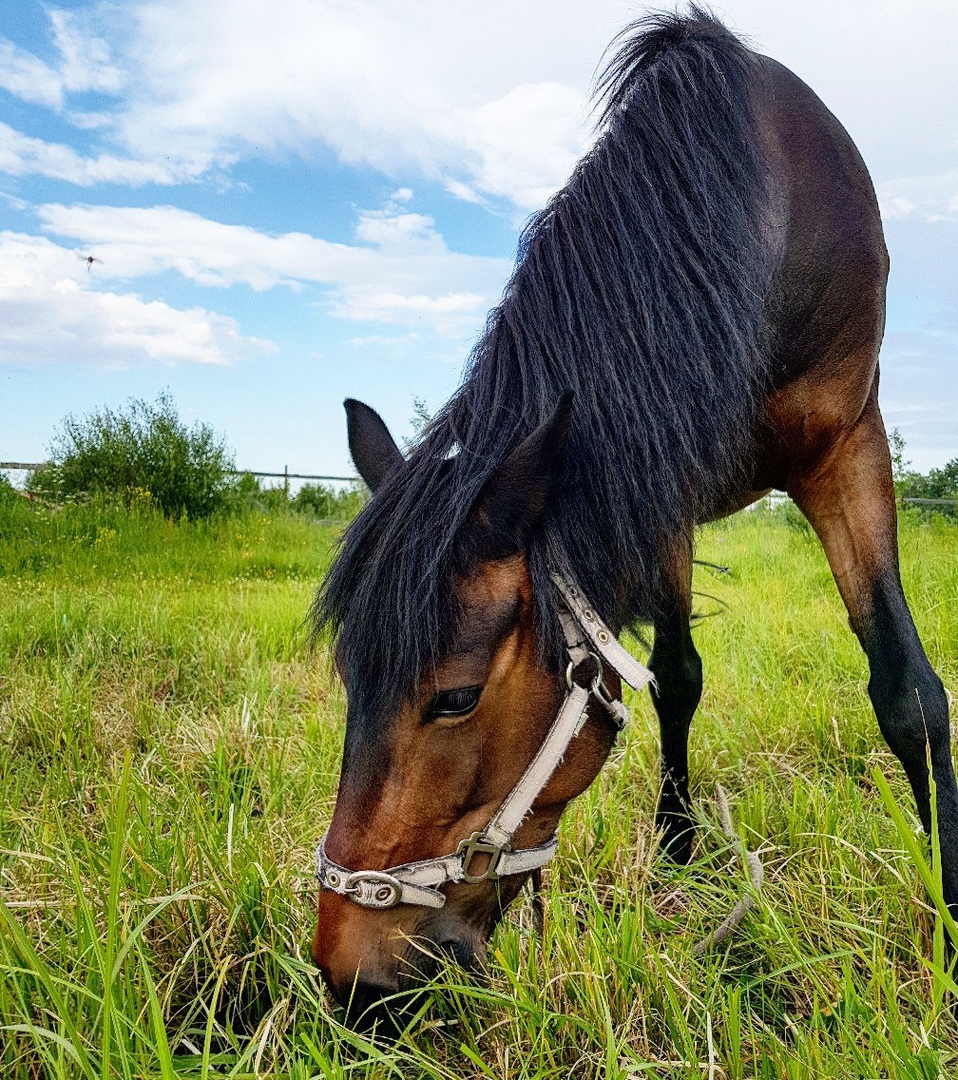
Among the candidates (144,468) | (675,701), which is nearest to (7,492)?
(144,468)

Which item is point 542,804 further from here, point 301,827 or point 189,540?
point 189,540

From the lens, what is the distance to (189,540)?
419 inches

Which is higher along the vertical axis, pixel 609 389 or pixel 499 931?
pixel 609 389

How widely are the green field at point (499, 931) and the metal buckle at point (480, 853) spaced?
0.62 feet

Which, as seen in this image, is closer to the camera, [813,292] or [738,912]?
[738,912]

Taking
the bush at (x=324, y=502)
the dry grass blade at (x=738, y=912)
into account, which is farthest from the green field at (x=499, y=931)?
the bush at (x=324, y=502)

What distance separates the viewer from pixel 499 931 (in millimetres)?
1836

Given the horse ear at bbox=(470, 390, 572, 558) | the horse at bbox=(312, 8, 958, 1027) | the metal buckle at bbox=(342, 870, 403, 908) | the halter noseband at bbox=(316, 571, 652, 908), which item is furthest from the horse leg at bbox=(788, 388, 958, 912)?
the metal buckle at bbox=(342, 870, 403, 908)

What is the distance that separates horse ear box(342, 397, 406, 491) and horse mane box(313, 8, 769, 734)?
0.68 ft

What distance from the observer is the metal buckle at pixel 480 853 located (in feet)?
5.17

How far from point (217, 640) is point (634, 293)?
3.69 metres

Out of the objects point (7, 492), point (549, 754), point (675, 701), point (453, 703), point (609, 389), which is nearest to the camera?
point (453, 703)

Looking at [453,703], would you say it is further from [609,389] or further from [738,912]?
[738,912]

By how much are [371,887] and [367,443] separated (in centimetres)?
100
